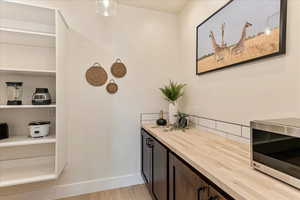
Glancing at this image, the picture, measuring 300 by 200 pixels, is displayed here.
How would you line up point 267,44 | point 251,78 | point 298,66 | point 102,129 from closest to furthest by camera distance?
point 298,66 < point 267,44 < point 251,78 < point 102,129

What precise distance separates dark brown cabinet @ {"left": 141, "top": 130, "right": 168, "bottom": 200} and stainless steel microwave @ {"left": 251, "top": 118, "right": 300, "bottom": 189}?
27.7 inches

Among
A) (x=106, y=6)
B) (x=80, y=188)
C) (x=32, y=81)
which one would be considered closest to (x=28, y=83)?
(x=32, y=81)

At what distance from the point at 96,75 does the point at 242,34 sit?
1.62 metres

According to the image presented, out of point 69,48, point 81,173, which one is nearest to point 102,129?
point 81,173

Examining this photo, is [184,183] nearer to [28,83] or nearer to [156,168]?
[156,168]

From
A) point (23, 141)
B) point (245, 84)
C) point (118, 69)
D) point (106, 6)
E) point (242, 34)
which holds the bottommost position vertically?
point (23, 141)

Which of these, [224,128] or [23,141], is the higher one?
[224,128]

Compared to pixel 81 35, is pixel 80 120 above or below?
below

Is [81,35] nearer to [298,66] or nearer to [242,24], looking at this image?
[242,24]

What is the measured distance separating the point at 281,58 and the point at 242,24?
0.44 meters

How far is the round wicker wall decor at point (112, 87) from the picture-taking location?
2.09 metres

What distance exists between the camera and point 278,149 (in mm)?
699

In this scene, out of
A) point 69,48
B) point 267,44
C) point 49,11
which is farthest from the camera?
point 69,48

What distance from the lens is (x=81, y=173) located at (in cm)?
201
